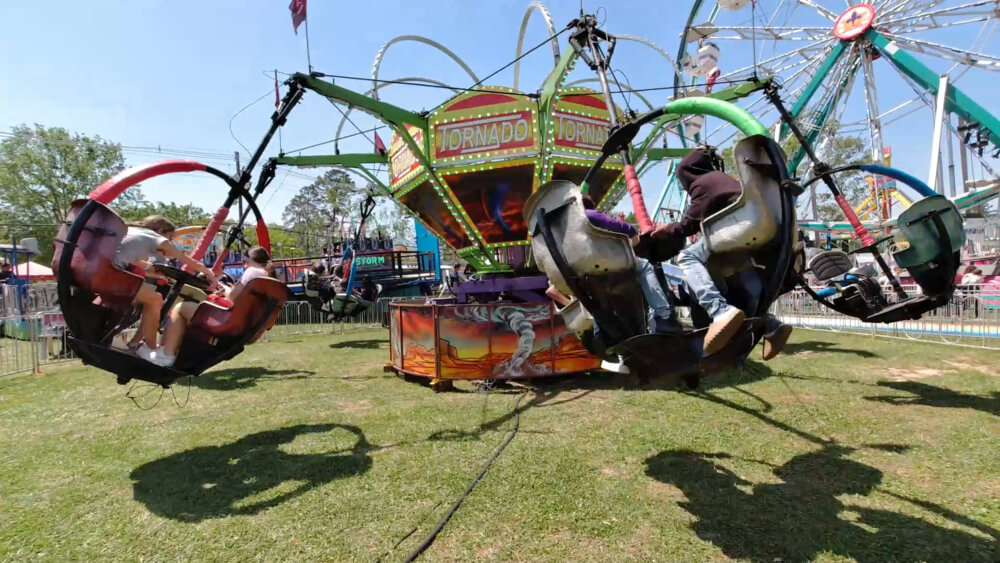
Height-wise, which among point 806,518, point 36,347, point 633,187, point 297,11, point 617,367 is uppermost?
point 297,11

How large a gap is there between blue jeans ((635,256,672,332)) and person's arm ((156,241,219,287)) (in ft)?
11.4

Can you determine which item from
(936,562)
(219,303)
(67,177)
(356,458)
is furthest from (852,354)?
(67,177)

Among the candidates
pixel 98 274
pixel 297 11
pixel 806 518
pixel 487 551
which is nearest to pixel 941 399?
pixel 806 518

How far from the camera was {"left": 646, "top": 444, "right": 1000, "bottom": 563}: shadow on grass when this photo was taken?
10.0 feet

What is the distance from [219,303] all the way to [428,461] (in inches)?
91.2

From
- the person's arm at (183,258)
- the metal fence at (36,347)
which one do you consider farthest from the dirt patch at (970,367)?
the metal fence at (36,347)

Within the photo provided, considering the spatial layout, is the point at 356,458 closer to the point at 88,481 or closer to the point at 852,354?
the point at 88,481

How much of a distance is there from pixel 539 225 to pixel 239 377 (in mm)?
7924

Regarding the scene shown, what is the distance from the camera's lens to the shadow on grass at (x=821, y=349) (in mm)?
9758

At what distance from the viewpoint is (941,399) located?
6500 millimetres

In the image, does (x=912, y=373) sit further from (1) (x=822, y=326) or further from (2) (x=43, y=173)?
(2) (x=43, y=173)

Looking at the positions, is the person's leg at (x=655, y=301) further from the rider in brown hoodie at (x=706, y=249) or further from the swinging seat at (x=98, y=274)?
the swinging seat at (x=98, y=274)

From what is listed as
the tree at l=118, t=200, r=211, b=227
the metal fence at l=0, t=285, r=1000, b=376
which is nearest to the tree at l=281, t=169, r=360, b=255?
the tree at l=118, t=200, r=211, b=227

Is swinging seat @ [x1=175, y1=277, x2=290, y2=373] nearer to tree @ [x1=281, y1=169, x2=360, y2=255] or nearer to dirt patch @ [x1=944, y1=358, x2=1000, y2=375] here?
dirt patch @ [x1=944, y1=358, x2=1000, y2=375]
